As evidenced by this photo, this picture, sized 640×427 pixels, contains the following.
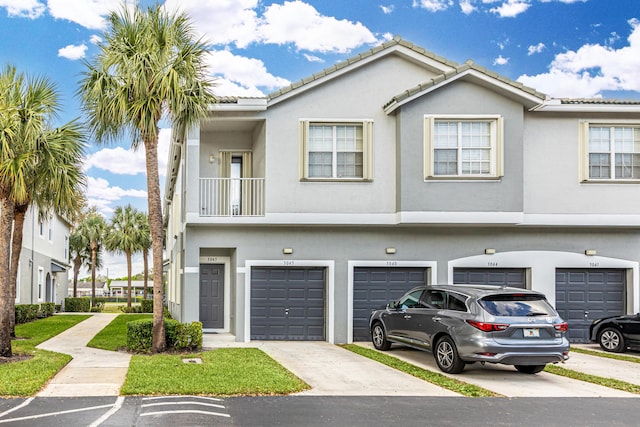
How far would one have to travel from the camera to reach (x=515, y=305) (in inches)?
478

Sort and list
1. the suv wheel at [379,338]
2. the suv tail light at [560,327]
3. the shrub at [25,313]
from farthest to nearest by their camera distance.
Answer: the shrub at [25,313]
the suv wheel at [379,338]
the suv tail light at [560,327]

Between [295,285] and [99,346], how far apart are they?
17.7 ft

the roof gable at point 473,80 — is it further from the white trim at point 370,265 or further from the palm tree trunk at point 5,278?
the palm tree trunk at point 5,278

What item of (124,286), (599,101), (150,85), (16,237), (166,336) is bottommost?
(124,286)

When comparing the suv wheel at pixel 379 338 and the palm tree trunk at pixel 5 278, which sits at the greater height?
the palm tree trunk at pixel 5 278

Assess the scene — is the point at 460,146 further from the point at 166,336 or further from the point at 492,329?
the point at 166,336

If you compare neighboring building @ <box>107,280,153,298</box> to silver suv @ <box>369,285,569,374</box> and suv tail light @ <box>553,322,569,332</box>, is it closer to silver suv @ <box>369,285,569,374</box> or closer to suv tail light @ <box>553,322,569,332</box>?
silver suv @ <box>369,285,569,374</box>

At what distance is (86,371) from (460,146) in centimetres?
1080

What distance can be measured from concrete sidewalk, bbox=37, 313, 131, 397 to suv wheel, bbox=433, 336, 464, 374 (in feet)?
19.6

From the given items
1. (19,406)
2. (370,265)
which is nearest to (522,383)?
(370,265)

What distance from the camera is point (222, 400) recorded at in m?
9.90

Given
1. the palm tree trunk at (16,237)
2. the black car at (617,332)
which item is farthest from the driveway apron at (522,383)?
the palm tree trunk at (16,237)

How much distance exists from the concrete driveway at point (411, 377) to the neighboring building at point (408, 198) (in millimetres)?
2404

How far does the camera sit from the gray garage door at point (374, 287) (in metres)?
18.2
